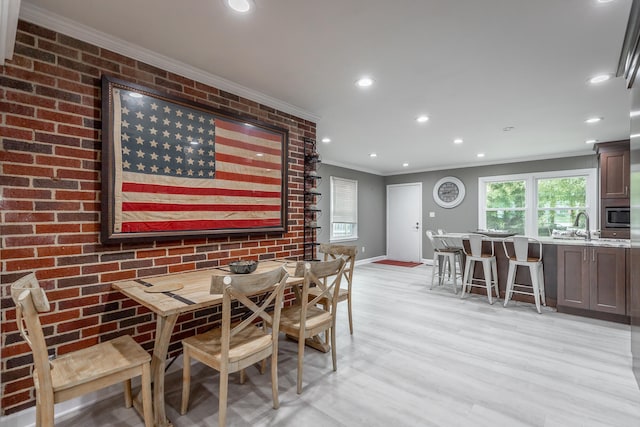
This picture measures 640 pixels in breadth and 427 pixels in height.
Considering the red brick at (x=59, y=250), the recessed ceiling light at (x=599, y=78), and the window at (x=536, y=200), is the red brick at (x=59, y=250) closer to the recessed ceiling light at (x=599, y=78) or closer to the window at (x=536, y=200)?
the recessed ceiling light at (x=599, y=78)

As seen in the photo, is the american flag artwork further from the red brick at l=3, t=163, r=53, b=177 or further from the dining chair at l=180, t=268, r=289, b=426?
the dining chair at l=180, t=268, r=289, b=426

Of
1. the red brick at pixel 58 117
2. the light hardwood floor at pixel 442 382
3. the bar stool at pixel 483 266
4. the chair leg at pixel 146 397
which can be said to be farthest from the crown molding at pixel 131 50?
the bar stool at pixel 483 266

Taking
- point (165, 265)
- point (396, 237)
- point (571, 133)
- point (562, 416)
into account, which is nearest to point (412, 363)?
point (562, 416)

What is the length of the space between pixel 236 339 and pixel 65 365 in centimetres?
84

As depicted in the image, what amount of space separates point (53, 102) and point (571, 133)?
5.61 metres

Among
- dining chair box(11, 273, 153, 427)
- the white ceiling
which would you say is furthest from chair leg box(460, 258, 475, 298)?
dining chair box(11, 273, 153, 427)

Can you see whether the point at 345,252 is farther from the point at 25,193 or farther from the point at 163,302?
the point at 25,193

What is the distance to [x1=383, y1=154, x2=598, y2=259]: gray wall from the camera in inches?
214

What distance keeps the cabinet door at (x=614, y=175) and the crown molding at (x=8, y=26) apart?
6.62m

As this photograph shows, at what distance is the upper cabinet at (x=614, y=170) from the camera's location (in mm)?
4363

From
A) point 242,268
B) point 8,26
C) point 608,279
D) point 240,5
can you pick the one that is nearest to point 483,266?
point 608,279

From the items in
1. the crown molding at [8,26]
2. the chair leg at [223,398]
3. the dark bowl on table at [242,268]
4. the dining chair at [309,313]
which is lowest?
the chair leg at [223,398]

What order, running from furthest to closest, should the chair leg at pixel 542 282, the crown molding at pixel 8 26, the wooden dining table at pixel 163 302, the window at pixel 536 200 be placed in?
the window at pixel 536 200, the chair leg at pixel 542 282, the wooden dining table at pixel 163 302, the crown molding at pixel 8 26

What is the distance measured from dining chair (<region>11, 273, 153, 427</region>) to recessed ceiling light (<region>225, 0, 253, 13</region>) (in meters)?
1.64
